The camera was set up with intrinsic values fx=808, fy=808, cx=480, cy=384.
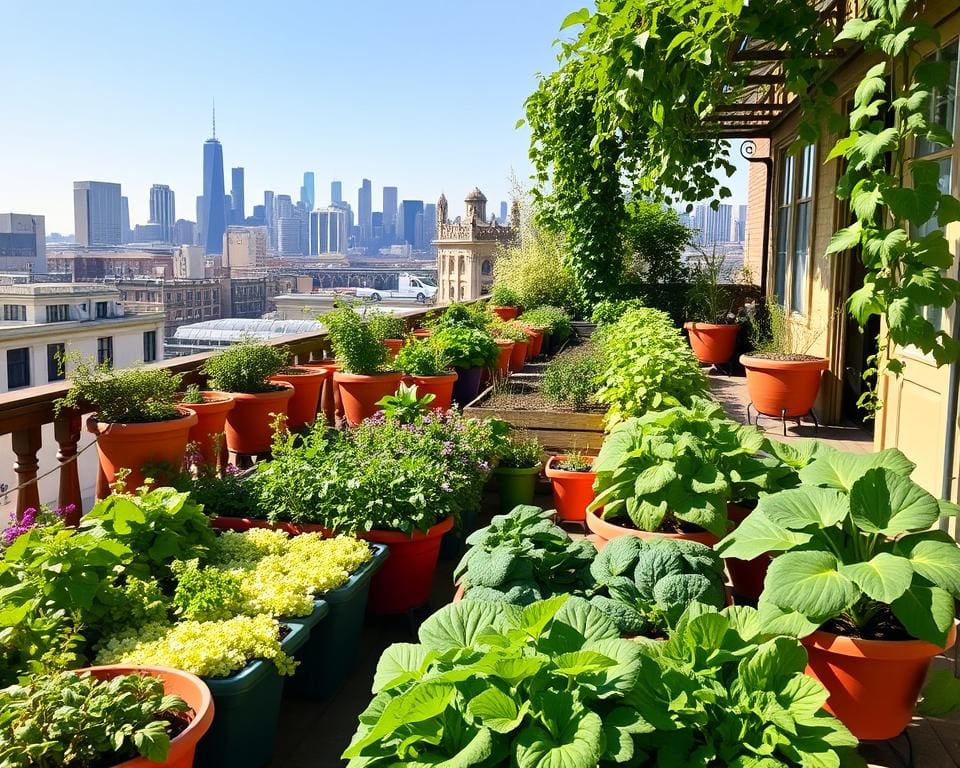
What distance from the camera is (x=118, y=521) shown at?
2.53 m

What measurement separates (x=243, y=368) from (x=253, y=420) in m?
0.33

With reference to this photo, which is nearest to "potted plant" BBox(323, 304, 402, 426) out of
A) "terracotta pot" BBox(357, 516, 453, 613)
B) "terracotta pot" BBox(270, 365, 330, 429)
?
"terracotta pot" BBox(270, 365, 330, 429)

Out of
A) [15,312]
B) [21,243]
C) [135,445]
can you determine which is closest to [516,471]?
[135,445]

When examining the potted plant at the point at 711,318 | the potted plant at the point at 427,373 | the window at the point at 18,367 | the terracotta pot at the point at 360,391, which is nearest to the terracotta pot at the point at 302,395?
the terracotta pot at the point at 360,391

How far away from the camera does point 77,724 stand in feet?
5.56

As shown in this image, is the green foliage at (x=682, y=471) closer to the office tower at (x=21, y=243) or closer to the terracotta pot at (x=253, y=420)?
the terracotta pot at (x=253, y=420)

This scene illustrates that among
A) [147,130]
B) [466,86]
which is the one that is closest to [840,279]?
[466,86]

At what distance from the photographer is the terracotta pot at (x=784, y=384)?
5871 mm

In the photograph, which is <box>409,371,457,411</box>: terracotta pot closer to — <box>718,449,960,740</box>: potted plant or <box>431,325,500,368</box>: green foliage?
<box>431,325,500,368</box>: green foliage

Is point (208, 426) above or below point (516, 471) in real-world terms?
above

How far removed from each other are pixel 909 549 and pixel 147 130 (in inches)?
5701

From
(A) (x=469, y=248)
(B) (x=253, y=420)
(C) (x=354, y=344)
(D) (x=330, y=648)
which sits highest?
(A) (x=469, y=248)

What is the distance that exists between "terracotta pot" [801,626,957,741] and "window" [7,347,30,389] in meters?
45.7

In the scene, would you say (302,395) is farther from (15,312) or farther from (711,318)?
(15,312)
